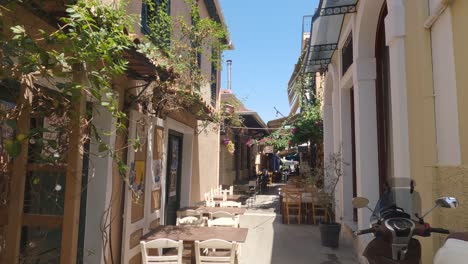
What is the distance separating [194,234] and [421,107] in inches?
132

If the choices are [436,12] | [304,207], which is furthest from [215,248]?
[304,207]

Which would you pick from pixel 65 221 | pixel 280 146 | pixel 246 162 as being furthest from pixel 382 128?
pixel 246 162

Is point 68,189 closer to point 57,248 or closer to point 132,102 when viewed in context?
point 57,248

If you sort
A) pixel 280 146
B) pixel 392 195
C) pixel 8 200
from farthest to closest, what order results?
pixel 280 146, pixel 392 195, pixel 8 200

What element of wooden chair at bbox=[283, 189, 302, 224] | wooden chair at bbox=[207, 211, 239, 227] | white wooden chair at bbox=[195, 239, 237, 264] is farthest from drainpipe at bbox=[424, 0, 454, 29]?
wooden chair at bbox=[283, 189, 302, 224]

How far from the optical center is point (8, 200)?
2.51 meters

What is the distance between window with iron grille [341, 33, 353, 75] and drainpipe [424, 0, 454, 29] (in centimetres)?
366

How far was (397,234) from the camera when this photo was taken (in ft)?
7.47

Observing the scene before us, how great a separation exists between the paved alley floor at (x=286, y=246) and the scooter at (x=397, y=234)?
3.99 m

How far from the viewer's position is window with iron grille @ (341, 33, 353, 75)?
7.05 meters

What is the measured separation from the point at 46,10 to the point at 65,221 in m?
1.64

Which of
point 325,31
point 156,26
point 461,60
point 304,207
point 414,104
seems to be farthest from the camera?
point 304,207

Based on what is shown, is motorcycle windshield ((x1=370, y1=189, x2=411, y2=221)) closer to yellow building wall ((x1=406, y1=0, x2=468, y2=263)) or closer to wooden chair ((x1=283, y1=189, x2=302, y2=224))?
yellow building wall ((x1=406, y1=0, x2=468, y2=263))

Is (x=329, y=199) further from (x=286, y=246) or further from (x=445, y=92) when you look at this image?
(x=445, y=92)
